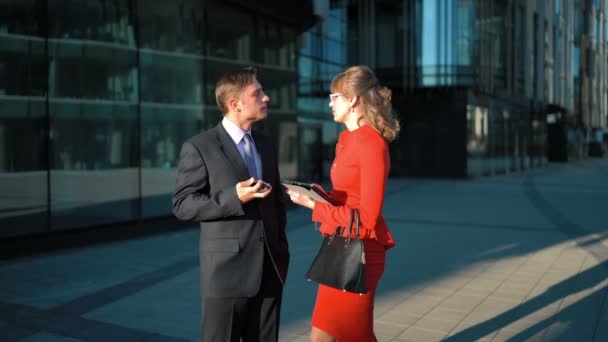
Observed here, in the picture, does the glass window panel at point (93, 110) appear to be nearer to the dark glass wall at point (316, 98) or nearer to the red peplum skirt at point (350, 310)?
the red peplum skirt at point (350, 310)

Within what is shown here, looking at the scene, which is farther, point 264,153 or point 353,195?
point 264,153

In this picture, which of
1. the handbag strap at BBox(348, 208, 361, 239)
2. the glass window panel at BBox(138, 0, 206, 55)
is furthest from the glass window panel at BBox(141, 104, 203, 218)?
the handbag strap at BBox(348, 208, 361, 239)

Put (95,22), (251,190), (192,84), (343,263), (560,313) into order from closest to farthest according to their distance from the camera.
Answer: (251,190) → (343,263) → (560,313) → (95,22) → (192,84)

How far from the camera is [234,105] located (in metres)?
2.85

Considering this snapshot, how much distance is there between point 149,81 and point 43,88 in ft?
9.57

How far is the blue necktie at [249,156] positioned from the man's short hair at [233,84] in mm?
196

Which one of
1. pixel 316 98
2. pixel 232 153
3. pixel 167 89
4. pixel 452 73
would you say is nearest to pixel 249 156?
pixel 232 153

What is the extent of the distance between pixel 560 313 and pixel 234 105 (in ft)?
13.2

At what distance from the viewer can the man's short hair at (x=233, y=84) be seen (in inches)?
112

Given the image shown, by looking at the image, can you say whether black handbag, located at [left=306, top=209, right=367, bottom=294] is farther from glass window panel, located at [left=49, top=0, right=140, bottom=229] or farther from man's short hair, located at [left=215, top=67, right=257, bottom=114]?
glass window panel, located at [left=49, top=0, right=140, bottom=229]

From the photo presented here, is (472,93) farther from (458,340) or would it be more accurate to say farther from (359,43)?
(458,340)

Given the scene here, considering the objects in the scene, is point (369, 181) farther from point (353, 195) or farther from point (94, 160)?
point (94, 160)

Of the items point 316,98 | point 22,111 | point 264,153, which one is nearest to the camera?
point 264,153

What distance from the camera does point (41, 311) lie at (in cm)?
539
